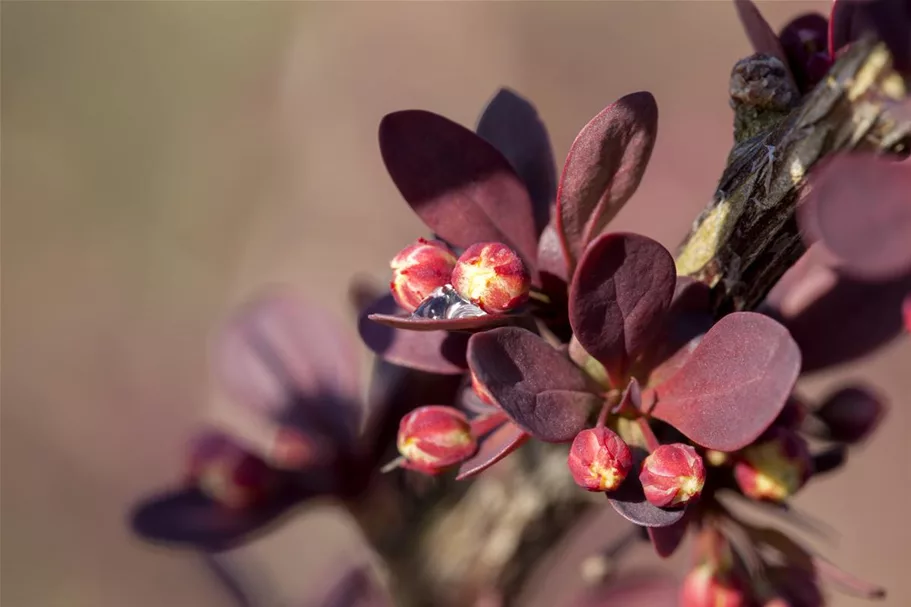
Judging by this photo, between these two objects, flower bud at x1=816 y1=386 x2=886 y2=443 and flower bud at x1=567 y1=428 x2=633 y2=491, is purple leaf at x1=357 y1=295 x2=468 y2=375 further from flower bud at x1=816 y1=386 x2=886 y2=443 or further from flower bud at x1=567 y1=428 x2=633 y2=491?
flower bud at x1=816 y1=386 x2=886 y2=443

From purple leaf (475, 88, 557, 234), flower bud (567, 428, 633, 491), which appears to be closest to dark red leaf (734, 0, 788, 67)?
purple leaf (475, 88, 557, 234)

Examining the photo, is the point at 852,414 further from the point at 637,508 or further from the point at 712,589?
the point at 637,508

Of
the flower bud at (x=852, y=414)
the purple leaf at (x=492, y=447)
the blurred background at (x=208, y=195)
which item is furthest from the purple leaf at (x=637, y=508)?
the blurred background at (x=208, y=195)

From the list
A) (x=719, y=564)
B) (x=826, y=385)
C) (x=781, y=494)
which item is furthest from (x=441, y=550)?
(x=826, y=385)

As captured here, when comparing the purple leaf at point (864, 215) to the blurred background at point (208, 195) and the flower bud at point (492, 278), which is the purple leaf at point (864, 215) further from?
the blurred background at point (208, 195)

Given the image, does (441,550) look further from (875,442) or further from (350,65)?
(350,65)

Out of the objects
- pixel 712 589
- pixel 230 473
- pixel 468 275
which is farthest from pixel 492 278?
pixel 230 473
